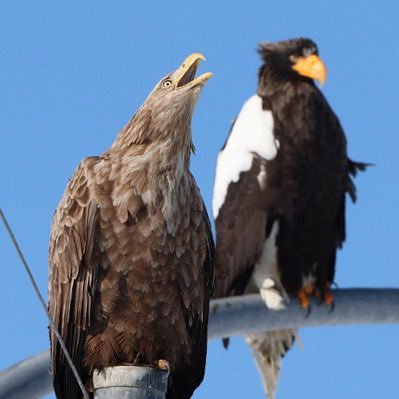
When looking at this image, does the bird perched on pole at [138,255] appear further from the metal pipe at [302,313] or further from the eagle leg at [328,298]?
the eagle leg at [328,298]

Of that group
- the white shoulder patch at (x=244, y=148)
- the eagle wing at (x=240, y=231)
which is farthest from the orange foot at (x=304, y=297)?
the white shoulder patch at (x=244, y=148)

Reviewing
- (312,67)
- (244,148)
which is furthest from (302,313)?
(312,67)

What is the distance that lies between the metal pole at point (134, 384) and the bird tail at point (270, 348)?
3155mm

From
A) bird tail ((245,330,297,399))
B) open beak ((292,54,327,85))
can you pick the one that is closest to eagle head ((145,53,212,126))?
bird tail ((245,330,297,399))

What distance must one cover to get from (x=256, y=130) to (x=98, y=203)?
3.28 m

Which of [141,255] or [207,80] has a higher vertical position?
[207,80]

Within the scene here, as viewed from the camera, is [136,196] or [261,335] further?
[261,335]

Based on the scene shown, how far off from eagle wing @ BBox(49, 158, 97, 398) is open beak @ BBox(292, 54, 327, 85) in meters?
3.34

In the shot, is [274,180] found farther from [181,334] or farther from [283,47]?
[181,334]

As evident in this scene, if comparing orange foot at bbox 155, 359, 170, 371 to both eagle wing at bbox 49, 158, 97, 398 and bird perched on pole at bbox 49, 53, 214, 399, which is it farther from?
eagle wing at bbox 49, 158, 97, 398

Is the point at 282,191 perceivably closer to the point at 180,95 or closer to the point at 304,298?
the point at 304,298

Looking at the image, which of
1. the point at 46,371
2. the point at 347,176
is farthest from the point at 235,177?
the point at 46,371

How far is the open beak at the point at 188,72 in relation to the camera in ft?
11.1

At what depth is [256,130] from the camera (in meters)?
6.54
